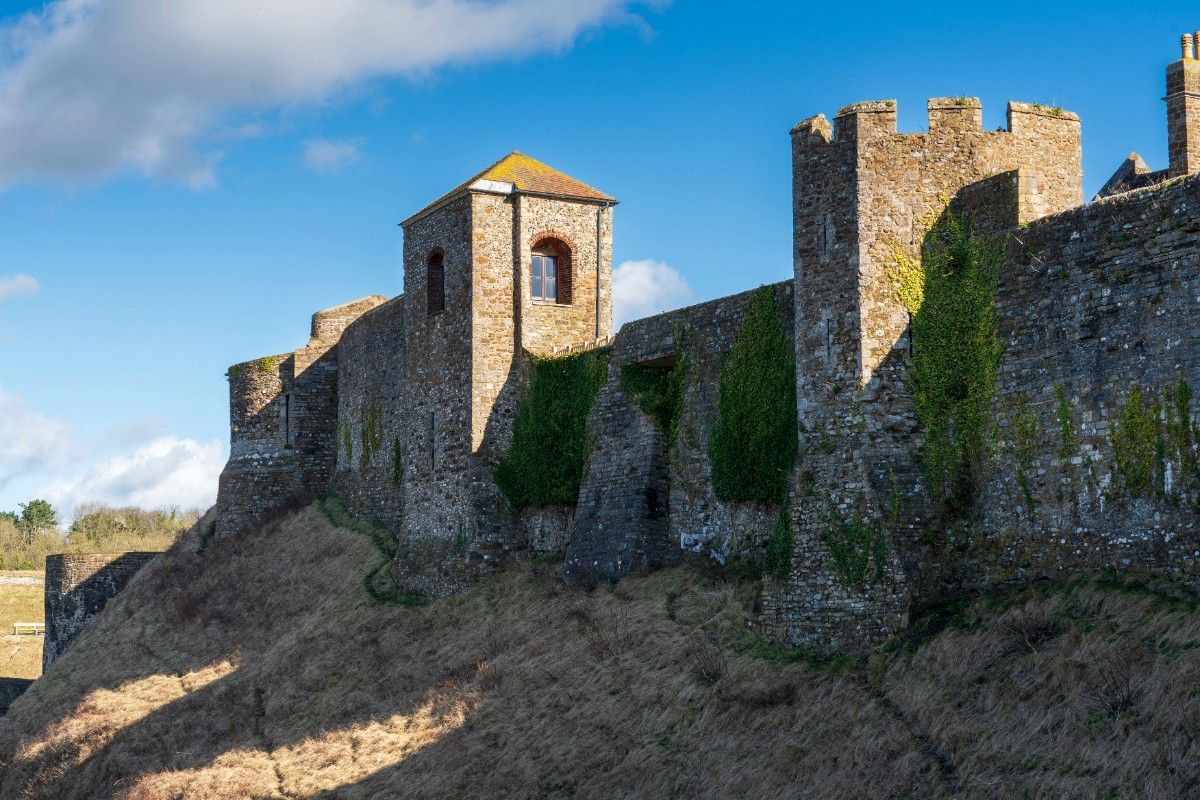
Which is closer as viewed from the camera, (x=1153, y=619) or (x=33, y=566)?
(x=1153, y=619)

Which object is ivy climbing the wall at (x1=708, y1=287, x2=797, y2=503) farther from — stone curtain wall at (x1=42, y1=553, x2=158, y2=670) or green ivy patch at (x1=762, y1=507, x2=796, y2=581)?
stone curtain wall at (x1=42, y1=553, x2=158, y2=670)

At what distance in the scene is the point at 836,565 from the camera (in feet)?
66.9

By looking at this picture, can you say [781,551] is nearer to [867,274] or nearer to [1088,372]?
[867,274]

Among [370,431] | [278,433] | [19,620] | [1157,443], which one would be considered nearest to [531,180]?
[370,431]

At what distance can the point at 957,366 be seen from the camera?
20.6 metres

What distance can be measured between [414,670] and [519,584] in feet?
10.1

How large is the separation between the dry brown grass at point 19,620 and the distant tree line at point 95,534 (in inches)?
74.6

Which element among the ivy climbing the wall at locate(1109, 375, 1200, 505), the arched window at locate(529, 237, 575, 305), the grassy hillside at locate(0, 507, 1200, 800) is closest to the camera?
the grassy hillside at locate(0, 507, 1200, 800)

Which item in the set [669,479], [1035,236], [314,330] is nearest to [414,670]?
[669,479]

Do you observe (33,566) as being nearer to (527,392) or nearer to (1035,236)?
(527,392)

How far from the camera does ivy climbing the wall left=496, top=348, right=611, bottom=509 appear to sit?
30031 millimetres

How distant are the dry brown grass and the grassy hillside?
19.8m

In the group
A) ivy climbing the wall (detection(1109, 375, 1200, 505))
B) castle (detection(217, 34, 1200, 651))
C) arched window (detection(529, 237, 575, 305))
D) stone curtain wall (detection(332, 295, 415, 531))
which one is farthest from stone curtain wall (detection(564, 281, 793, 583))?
stone curtain wall (detection(332, 295, 415, 531))

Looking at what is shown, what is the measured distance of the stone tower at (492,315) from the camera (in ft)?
105
